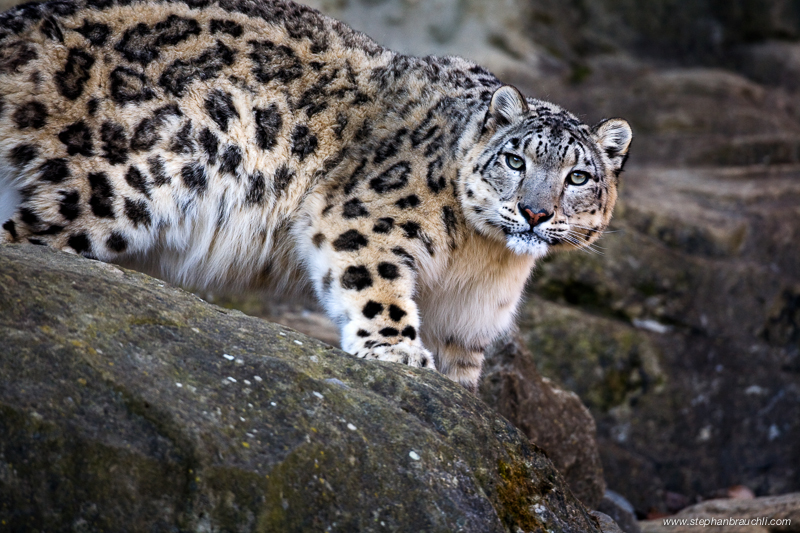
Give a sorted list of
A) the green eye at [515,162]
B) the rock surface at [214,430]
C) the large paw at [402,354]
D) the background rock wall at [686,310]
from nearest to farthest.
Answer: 1. the rock surface at [214,430]
2. the large paw at [402,354]
3. the green eye at [515,162]
4. the background rock wall at [686,310]

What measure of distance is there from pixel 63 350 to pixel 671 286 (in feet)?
22.3

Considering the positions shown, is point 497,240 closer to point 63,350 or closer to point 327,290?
point 327,290

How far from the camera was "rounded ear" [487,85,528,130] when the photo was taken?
15.3ft

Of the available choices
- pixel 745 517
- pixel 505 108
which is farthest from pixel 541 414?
pixel 505 108

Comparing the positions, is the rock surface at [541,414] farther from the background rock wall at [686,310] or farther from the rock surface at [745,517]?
the rock surface at [745,517]

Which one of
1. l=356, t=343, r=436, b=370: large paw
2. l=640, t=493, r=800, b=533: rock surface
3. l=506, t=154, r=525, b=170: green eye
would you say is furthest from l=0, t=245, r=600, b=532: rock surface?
l=640, t=493, r=800, b=533: rock surface

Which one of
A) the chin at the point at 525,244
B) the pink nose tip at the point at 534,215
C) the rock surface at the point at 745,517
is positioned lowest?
the rock surface at the point at 745,517

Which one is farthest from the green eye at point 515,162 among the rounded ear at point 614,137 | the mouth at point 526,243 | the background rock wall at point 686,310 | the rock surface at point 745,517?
the rock surface at point 745,517

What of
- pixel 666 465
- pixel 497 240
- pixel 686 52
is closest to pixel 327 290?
pixel 497 240

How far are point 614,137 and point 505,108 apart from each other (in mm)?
636

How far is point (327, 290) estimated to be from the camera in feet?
14.4

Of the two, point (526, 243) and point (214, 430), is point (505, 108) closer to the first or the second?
point (526, 243)

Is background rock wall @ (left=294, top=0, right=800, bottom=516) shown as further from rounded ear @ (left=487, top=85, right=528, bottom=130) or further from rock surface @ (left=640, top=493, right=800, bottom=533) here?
rounded ear @ (left=487, top=85, right=528, bottom=130)

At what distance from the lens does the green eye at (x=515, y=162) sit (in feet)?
14.8
